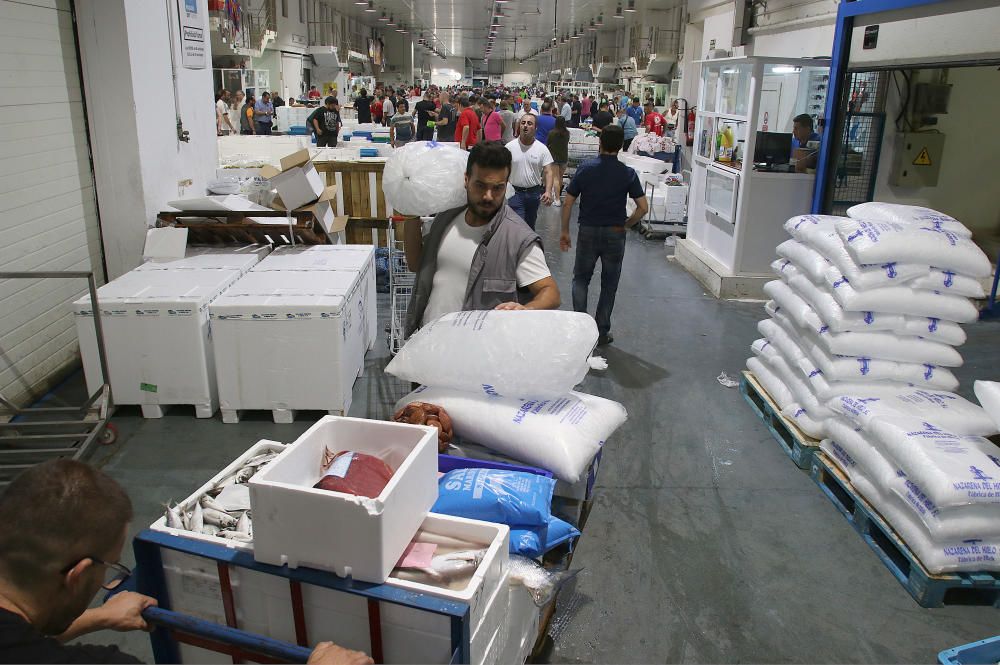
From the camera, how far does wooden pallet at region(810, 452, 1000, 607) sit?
293 cm

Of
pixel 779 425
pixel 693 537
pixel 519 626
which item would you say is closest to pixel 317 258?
pixel 693 537

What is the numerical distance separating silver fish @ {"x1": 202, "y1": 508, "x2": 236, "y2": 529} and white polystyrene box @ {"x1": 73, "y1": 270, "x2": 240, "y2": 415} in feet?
7.99

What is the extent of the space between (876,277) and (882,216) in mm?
506

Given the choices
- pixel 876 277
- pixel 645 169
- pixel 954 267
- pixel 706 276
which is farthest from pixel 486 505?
pixel 645 169

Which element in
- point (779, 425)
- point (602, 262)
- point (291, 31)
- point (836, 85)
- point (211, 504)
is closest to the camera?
point (211, 504)

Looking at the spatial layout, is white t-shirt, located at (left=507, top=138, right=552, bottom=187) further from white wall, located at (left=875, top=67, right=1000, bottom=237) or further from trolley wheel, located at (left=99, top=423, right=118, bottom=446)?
trolley wheel, located at (left=99, top=423, right=118, bottom=446)

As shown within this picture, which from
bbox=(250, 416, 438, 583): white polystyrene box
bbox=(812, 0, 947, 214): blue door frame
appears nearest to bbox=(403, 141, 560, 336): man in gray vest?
bbox=(250, 416, 438, 583): white polystyrene box

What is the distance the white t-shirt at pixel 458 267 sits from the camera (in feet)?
9.50

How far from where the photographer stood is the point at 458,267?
2930mm

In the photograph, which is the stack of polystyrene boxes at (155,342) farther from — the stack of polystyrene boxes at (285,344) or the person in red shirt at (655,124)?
the person in red shirt at (655,124)

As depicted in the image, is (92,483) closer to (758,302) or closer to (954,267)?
(954,267)

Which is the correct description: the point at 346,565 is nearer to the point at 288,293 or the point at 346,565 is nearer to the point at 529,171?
the point at 288,293

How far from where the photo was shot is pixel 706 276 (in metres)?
7.70

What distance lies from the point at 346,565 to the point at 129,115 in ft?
15.5
